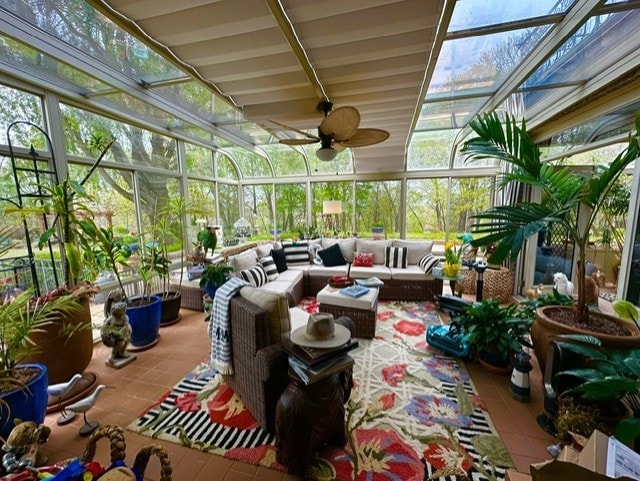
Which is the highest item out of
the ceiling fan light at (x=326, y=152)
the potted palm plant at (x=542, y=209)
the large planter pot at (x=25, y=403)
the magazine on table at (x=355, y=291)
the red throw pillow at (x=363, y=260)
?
the ceiling fan light at (x=326, y=152)

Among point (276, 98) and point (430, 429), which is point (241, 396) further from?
point (276, 98)

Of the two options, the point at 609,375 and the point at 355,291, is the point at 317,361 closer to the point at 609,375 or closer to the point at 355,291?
the point at 609,375

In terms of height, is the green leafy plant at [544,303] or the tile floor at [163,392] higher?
the green leafy plant at [544,303]

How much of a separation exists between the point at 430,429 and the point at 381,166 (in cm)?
527

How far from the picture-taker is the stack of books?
4.48 ft

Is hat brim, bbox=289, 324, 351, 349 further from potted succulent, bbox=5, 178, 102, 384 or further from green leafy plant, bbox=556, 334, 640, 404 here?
potted succulent, bbox=5, 178, 102, 384

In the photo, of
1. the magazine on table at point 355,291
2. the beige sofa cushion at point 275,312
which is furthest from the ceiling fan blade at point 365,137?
the beige sofa cushion at point 275,312

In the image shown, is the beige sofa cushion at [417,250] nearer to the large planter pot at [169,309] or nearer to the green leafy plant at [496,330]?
the green leafy plant at [496,330]

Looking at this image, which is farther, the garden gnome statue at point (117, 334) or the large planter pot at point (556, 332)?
the garden gnome statue at point (117, 334)

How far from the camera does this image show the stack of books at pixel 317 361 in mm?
1366

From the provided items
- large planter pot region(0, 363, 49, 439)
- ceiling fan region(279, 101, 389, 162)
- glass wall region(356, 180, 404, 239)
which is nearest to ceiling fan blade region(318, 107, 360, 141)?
ceiling fan region(279, 101, 389, 162)

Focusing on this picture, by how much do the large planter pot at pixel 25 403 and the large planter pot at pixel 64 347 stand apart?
0.43m

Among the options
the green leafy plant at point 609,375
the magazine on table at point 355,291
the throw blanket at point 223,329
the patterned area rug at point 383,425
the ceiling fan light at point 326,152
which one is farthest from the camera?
the magazine on table at point 355,291

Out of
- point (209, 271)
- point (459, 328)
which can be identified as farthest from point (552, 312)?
point (209, 271)
